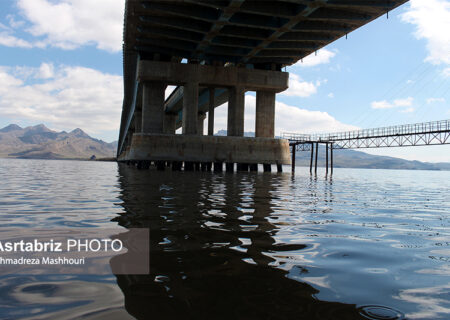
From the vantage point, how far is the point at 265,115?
32375mm

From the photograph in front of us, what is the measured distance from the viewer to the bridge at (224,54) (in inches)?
875

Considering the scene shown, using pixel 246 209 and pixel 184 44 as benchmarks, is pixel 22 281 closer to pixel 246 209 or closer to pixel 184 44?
pixel 246 209

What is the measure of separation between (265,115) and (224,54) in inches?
261

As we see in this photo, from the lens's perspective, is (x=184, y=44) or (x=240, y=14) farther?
(x=184, y=44)

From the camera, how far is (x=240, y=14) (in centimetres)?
2375

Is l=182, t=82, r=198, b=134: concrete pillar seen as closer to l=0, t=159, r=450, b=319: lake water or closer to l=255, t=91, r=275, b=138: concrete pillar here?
l=255, t=91, r=275, b=138: concrete pillar

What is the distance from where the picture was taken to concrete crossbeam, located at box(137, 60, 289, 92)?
28.6 meters

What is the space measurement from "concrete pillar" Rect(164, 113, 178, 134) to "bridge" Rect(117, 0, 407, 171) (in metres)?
33.0

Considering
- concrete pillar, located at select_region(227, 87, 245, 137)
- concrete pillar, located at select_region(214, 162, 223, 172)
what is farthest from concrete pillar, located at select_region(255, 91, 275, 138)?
concrete pillar, located at select_region(214, 162, 223, 172)

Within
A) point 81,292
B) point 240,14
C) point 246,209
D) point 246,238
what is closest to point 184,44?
point 240,14

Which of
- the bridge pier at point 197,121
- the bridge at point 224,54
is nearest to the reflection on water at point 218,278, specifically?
the bridge at point 224,54

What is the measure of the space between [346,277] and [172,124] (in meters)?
68.0

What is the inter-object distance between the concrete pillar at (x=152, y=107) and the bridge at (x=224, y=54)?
0.27 feet

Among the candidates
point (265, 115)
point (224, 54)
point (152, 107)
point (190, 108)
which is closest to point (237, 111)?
point (265, 115)
